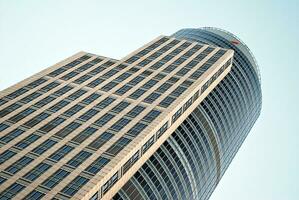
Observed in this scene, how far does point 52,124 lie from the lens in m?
84.6

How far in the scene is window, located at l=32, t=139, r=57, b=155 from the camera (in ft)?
253

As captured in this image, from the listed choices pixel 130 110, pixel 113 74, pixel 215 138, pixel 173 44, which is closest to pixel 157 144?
pixel 130 110

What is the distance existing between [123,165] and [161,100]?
70.5 feet

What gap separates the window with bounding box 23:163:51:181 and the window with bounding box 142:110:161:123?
71.6 feet

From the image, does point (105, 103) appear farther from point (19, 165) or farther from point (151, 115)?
point (19, 165)

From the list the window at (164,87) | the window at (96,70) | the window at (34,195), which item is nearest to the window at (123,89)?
the window at (164,87)

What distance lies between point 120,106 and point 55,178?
81.9 feet

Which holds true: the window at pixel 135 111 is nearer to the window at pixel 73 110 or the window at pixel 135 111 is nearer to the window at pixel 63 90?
the window at pixel 73 110

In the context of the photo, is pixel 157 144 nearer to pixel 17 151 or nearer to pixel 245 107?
pixel 17 151

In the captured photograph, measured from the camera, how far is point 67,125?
8431 centimetres

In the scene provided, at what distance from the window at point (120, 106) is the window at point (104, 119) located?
84.4 inches

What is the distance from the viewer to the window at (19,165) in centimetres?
7250

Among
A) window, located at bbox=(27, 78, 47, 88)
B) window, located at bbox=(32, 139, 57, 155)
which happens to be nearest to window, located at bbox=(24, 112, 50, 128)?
window, located at bbox=(32, 139, 57, 155)

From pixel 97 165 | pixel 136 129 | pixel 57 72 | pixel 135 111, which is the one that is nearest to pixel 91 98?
pixel 135 111
